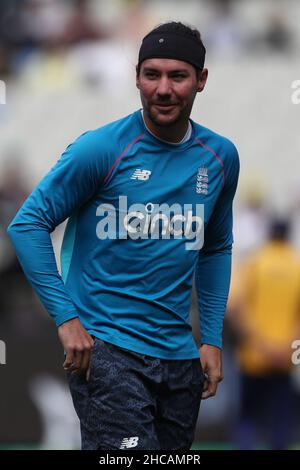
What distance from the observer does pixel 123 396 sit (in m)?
3.80

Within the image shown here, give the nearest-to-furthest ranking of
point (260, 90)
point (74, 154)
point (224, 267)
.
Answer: point (74, 154)
point (224, 267)
point (260, 90)

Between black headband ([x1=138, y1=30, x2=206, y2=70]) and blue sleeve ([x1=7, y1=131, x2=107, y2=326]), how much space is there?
1.30 feet

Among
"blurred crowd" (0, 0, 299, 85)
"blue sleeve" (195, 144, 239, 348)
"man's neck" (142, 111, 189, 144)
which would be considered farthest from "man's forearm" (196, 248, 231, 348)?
"blurred crowd" (0, 0, 299, 85)

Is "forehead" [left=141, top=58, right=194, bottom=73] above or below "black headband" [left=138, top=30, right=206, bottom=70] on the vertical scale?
below

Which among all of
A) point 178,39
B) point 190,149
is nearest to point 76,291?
point 190,149

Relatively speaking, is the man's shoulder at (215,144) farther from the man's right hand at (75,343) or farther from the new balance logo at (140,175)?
the man's right hand at (75,343)

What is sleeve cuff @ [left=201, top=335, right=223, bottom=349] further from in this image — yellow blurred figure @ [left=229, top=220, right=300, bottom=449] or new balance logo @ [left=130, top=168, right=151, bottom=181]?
yellow blurred figure @ [left=229, top=220, right=300, bottom=449]

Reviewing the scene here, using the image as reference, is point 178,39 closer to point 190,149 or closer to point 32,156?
point 190,149

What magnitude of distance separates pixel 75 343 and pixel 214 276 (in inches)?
37.7

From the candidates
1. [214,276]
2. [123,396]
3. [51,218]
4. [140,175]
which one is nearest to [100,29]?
[214,276]

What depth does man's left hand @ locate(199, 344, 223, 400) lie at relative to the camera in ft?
13.8

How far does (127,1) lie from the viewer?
1152 cm

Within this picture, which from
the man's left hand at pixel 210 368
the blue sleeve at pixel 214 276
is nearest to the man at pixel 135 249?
the man's left hand at pixel 210 368
